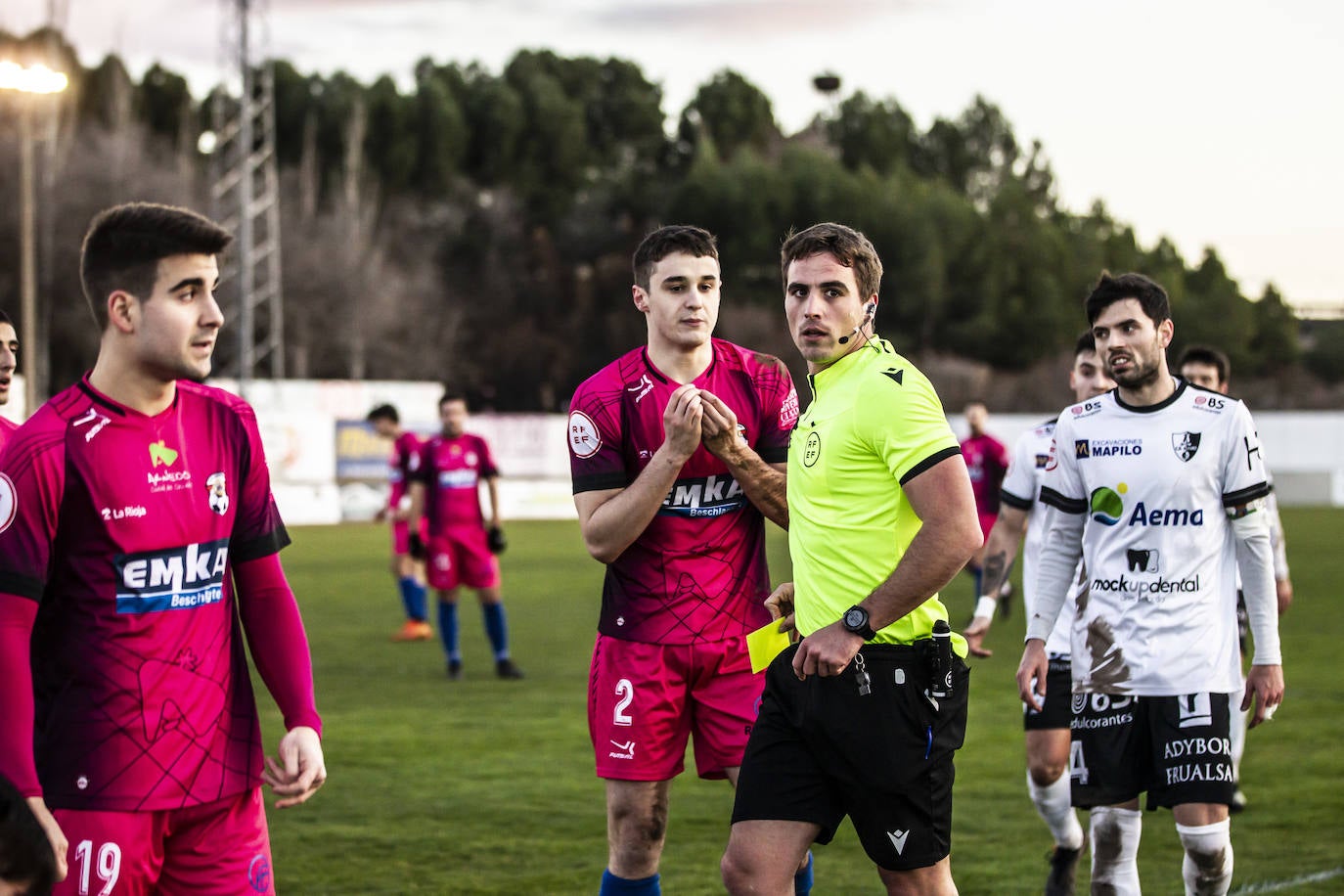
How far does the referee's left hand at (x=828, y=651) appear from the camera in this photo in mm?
4129

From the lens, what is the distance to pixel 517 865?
7.12 meters

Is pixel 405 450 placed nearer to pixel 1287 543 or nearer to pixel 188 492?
pixel 188 492

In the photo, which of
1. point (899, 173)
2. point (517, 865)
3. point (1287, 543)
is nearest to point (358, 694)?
point (517, 865)

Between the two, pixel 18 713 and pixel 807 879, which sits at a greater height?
pixel 18 713

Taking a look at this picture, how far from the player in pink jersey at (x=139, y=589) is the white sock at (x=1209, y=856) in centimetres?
305

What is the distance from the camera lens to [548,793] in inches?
343

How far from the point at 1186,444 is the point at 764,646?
1722 millimetres

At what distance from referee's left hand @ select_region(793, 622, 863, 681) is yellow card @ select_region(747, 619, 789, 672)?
24.3 inches

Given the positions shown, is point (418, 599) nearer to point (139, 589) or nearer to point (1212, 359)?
point (1212, 359)

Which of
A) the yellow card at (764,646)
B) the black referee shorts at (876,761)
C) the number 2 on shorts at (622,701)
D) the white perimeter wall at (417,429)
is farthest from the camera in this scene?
the white perimeter wall at (417,429)

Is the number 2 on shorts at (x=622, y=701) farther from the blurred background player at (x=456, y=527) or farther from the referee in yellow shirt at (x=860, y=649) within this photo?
the blurred background player at (x=456, y=527)

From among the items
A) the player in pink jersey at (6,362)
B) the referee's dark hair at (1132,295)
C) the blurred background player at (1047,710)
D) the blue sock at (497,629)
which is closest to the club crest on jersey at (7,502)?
the player in pink jersey at (6,362)

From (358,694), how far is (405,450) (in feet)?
13.5

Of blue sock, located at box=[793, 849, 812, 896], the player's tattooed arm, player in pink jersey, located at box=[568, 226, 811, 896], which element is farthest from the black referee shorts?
the player's tattooed arm
